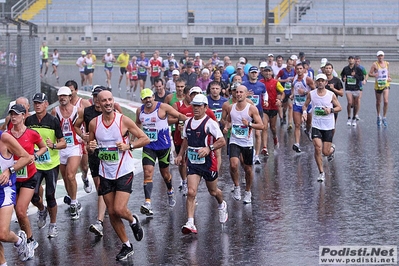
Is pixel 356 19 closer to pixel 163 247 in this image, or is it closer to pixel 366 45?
pixel 366 45

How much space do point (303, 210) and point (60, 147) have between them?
146 inches

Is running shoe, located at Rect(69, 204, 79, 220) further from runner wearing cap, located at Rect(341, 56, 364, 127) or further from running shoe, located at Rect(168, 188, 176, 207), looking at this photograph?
runner wearing cap, located at Rect(341, 56, 364, 127)

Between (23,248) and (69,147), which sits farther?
(69,147)

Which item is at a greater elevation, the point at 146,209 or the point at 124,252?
the point at 146,209

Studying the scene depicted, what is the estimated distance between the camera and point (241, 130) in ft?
43.3

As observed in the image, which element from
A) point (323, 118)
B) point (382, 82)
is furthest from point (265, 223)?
point (382, 82)

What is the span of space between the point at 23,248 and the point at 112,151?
1475 millimetres

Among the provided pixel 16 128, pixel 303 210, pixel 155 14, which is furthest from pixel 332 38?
pixel 16 128

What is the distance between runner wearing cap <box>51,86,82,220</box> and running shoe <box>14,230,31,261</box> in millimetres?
2329

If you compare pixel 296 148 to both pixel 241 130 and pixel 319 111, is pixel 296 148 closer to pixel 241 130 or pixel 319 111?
pixel 319 111

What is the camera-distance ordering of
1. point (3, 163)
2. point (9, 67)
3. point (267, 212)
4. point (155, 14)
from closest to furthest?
point (3, 163)
point (267, 212)
point (9, 67)
point (155, 14)

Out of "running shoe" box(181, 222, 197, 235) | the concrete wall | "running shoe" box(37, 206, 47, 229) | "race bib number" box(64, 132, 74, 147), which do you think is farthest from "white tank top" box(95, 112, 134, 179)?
the concrete wall

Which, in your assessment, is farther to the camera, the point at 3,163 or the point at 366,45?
the point at 366,45

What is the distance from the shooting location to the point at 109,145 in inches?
390
